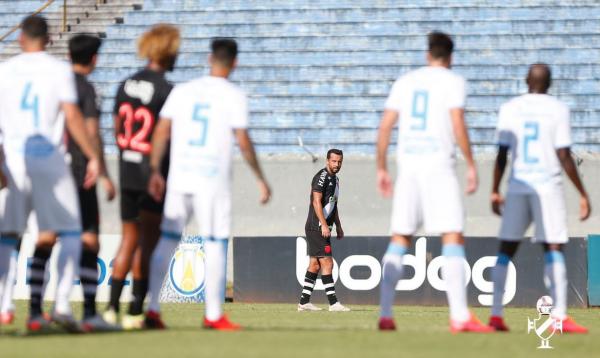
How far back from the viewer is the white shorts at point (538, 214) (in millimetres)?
10625

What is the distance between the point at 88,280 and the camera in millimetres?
10305

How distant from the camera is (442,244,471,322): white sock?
977cm

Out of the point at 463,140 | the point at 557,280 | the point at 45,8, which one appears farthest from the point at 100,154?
the point at 45,8

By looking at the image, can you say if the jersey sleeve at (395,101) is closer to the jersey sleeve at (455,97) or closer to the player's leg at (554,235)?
the jersey sleeve at (455,97)

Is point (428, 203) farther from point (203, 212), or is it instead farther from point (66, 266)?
point (66, 266)

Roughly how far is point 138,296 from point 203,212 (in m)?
1.17

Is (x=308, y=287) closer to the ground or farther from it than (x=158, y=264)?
closer to the ground

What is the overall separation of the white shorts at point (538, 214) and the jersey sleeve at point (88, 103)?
333 centimetres

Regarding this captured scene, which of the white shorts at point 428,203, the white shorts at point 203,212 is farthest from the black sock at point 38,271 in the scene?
the white shorts at point 428,203

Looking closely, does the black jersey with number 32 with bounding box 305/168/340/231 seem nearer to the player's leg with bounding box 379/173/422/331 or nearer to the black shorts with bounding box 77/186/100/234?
the black shorts with bounding box 77/186/100/234

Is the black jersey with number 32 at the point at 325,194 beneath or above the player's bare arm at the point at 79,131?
beneath

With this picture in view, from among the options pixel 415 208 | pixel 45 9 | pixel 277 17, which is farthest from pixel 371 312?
pixel 45 9

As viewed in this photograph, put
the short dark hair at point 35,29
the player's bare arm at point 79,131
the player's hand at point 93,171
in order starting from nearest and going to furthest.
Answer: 1. the player's bare arm at point 79,131
2. the player's hand at point 93,171
3. the short dark hair at point 35,29

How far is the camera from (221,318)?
32.2ft
